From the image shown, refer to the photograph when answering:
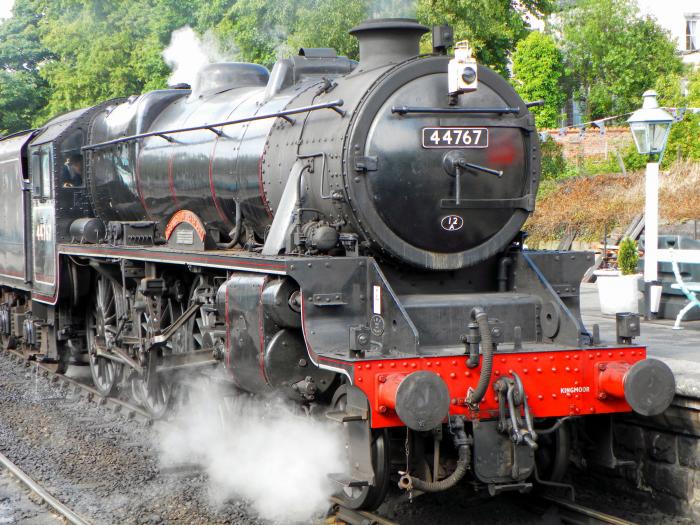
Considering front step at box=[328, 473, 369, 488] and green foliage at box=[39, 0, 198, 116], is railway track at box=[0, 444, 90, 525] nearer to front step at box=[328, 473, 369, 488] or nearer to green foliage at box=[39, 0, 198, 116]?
front step at box=[328, 473, 369, 488]

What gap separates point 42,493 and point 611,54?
97.2 feet

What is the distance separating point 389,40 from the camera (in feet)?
19.4

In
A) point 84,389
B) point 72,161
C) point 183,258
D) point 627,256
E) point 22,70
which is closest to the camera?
point 183,258

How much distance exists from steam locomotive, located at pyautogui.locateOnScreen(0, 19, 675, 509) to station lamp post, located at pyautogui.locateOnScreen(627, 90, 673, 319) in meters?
4.89

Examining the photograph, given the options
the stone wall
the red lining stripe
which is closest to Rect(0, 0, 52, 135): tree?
the red lining stripe

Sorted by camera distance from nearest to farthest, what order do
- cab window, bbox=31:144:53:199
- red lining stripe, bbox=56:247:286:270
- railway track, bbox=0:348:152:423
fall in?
red lining stripe, bbox=56:247:286:270, railway track, bbox=0:348:152:423, cab window, bbox=31:144:53:199

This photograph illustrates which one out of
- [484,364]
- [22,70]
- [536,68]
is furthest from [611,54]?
[484,364]

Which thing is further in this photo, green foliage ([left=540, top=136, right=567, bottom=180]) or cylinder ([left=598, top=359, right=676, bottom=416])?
green foliage ([left=540, top=136, right=567, bottom=180])

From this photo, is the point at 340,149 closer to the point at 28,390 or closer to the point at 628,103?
the point at 28,390

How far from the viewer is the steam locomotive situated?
5.12 metres

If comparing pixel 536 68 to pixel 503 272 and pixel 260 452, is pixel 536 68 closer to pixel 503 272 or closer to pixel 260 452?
pixel 503 272

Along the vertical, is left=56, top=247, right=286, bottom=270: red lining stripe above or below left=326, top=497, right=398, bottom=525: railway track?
above

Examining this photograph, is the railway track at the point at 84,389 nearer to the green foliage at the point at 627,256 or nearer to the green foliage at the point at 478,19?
the green foliage at the point at 627,256

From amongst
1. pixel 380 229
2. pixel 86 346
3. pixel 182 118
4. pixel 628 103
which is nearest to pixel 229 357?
pixel 380 229
